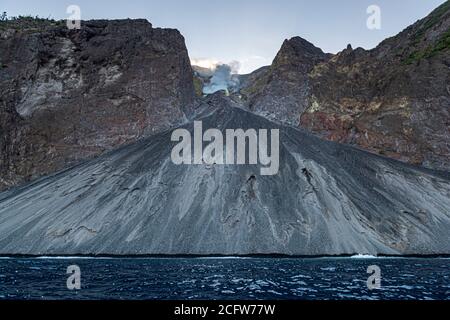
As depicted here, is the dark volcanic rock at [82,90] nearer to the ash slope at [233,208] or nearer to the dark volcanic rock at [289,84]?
the ash slope at [233,208]

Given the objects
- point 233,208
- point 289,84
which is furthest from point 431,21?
point 233,208

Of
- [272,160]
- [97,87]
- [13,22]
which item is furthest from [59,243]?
[13,22]

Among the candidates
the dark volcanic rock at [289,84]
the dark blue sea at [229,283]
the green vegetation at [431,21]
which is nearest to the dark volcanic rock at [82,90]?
the dark volcanic rock at [289,84]

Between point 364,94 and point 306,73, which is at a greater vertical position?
point 306,73

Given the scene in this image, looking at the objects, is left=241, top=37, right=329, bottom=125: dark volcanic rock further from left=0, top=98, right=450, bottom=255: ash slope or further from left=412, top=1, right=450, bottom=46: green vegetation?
left=0, top=98, right=450, bottom=255: ash slope

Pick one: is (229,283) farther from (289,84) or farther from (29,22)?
(29,22)

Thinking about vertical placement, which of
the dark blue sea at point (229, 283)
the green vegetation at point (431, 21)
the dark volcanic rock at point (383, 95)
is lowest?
the dark blue sea at point (229, 283)
